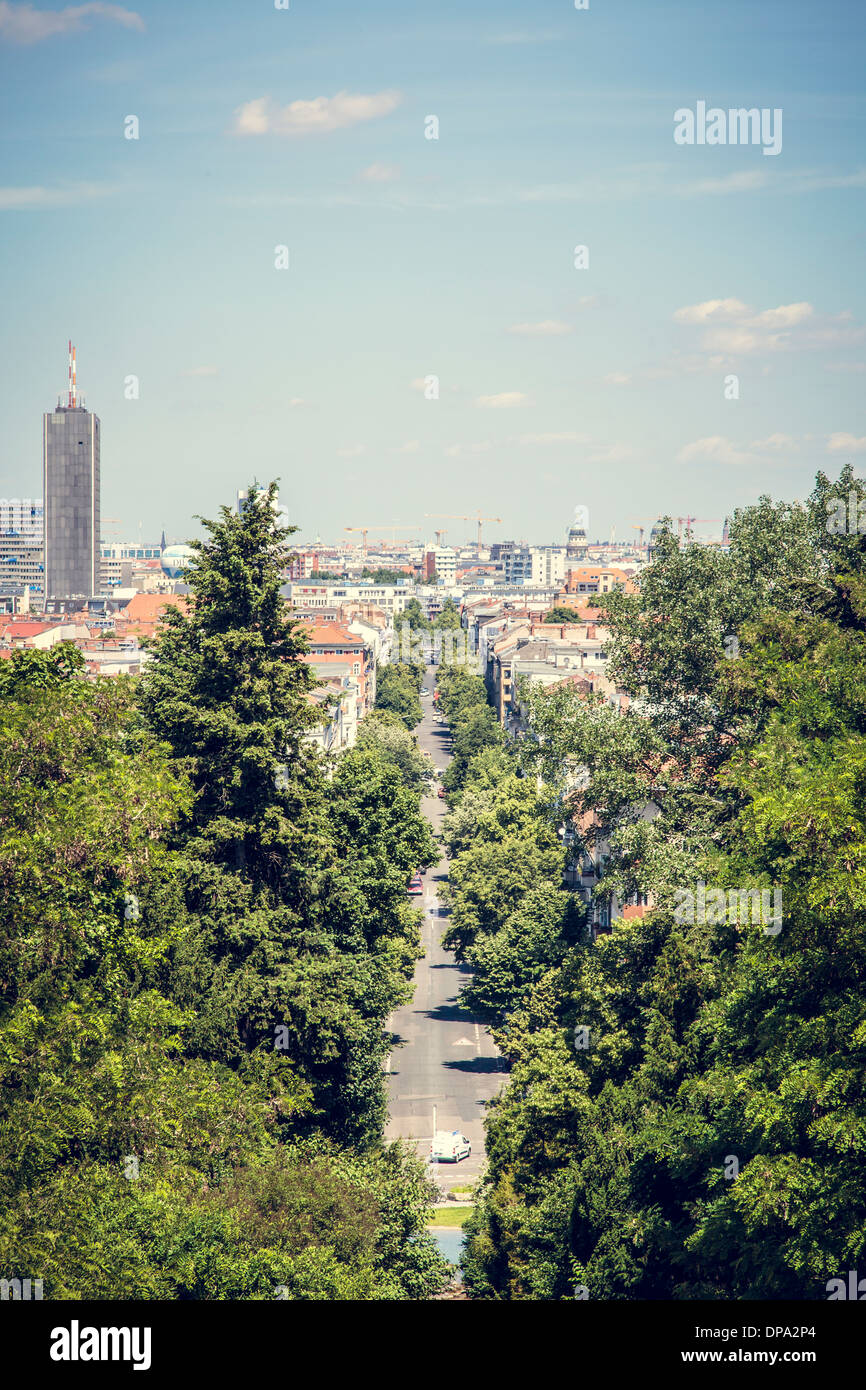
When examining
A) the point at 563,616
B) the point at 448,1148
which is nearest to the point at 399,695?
the point at 563,616

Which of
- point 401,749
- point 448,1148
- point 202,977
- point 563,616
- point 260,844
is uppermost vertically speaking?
point 563,616

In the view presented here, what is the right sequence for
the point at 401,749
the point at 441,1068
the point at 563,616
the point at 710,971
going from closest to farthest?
the point at 710,971
the point at 441,1068
the point at 401,749
the point at 563,616

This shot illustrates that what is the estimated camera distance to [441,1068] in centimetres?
6562

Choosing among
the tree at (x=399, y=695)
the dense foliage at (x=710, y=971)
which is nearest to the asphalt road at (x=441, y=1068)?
the dense foliage at (x=710, y=971)

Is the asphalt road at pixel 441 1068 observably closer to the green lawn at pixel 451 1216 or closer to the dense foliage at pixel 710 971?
the green lawn at pixel 451 1216

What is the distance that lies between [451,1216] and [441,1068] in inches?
727

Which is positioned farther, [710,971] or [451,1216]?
[451,1216]

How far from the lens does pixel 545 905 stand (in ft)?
206

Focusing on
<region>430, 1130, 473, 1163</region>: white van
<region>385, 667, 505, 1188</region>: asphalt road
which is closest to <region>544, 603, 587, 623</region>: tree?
<region>385, 667, 505, 1188</region>: asphalt road

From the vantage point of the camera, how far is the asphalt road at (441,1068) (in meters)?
56.3

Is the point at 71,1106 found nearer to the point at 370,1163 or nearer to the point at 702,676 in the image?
the point at 370,1163

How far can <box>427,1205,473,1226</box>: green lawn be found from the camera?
46.0 metres

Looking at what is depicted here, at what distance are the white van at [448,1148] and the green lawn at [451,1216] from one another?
195 inches

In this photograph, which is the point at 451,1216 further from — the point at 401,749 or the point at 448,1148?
the point at 401,749
